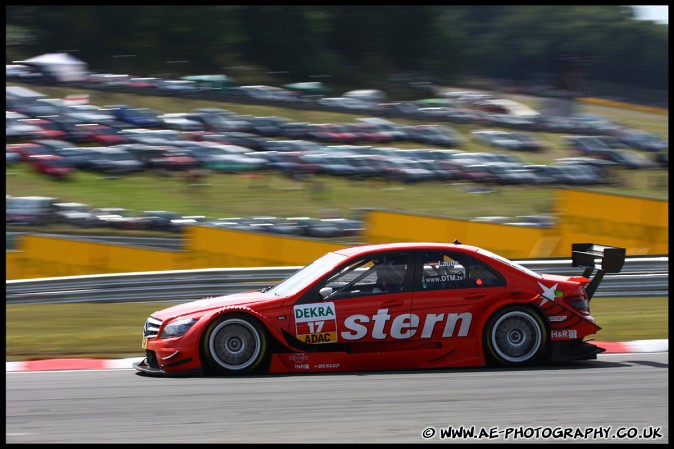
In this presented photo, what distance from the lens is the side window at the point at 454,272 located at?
8.45m

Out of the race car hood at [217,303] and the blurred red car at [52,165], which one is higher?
the blurred red car at [52,165]

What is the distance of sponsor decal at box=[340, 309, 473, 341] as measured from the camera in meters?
Answer: 8.19

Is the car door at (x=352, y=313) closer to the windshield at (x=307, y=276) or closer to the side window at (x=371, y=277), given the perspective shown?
the side window at (x=371, y=277)

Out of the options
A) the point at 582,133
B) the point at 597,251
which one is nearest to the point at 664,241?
the point at 597,251

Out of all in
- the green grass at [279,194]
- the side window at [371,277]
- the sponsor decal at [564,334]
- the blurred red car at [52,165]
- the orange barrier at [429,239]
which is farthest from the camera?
the blurred red car at [52,165]

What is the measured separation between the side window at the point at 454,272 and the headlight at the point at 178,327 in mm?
2043

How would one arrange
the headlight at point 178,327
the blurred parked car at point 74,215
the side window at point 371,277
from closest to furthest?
the headlight at point 178,327 < the side window at point 371,277 < the blurred parked car at point 74,215

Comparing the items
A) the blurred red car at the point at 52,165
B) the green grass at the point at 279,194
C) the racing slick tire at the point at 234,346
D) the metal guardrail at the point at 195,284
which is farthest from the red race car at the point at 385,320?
the blurred red car at the point at 52,165

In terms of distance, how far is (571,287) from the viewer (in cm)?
866

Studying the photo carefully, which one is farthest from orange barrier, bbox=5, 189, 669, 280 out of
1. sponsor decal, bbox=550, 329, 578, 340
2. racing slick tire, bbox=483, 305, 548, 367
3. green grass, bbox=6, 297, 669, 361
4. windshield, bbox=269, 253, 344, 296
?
racing slick tire, bbox=483, 305, 548, 367

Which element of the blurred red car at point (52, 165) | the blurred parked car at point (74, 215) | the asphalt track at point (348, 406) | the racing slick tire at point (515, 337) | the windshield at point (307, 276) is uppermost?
the blurred red car at point (52, 165)

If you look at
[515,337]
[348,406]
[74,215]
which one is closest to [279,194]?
[74,215]

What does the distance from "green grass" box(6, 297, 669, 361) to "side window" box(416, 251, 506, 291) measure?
2.90 metres

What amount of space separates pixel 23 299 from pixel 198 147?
2397 centimetres
